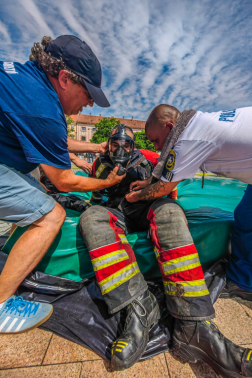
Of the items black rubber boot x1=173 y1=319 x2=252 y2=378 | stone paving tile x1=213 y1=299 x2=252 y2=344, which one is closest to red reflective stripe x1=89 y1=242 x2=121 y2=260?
black rubber boot x1=173 y1=319 x2=252 y2=378

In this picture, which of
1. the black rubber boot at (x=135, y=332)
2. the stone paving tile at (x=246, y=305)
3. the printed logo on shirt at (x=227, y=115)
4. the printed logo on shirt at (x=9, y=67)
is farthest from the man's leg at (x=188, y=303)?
the printed logo on shirt at (x=9, y=67)

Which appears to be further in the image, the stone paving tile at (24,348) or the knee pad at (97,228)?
the knee pad at (97,228)

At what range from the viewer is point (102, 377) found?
1.08 metres

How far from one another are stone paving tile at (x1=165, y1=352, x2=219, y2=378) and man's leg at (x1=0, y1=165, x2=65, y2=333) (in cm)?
94

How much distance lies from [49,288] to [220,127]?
1.97 m

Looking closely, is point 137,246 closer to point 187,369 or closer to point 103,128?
point 187,369

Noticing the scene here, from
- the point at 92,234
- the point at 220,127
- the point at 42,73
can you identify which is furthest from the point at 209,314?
the point at 42,73

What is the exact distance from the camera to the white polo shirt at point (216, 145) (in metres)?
1.38

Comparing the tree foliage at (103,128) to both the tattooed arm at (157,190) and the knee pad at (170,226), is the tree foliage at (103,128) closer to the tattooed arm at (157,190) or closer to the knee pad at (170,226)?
the tattooed arm at (157,190)

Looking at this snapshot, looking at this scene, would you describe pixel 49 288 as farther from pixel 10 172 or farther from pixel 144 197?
pixel 144 197

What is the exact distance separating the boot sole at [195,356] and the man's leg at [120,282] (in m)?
0.22

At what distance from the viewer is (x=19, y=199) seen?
136cm

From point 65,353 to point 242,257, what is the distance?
1636 millimetres

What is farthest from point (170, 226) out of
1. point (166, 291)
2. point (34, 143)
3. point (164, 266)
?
point (34, 143)
